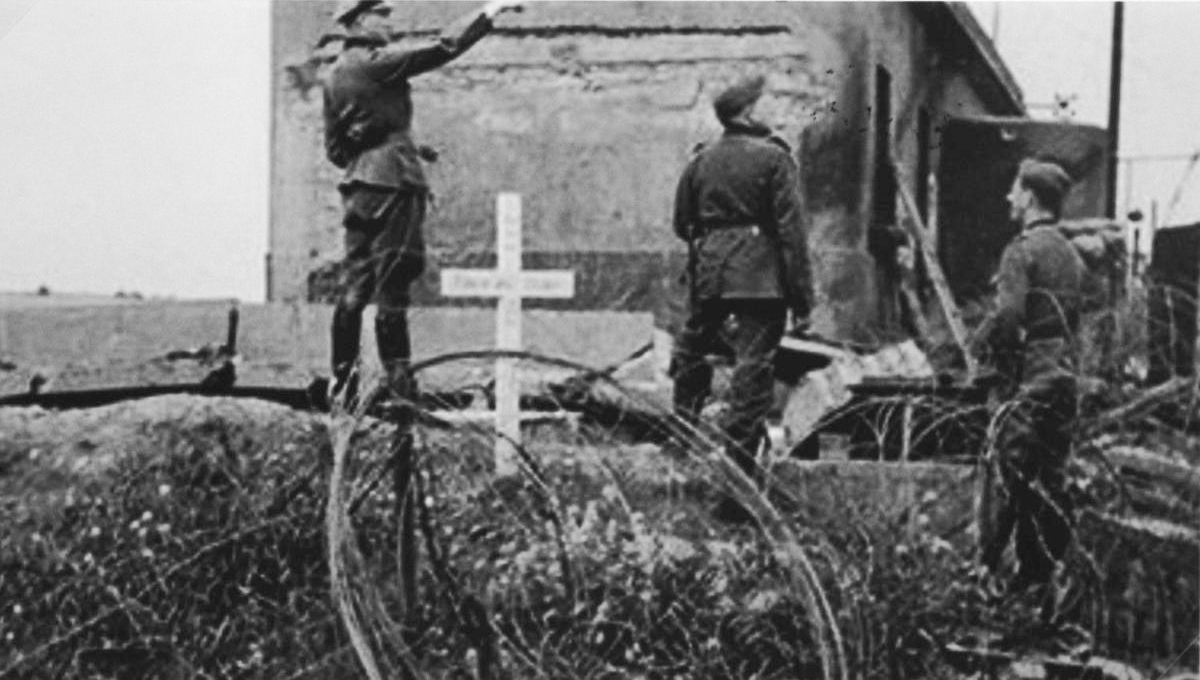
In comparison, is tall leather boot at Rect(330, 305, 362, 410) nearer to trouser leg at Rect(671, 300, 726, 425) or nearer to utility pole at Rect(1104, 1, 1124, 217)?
trouser leg at Rect(671, 300, 726, 425)

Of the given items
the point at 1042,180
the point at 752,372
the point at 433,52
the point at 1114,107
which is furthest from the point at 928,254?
the point at 433,52

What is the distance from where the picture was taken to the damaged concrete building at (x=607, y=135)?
10.5 m

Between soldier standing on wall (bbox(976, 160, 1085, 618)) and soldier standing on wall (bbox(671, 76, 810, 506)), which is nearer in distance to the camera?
soldier standing on wall (bbox(976, 160, 1085, 618))

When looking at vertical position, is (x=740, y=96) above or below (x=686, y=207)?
above

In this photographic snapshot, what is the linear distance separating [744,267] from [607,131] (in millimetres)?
3300

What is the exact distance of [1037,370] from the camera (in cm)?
714

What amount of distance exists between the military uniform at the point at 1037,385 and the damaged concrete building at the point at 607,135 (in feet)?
9.91

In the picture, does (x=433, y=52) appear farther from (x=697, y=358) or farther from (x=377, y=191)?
(x=697, y=358)

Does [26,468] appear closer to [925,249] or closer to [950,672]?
[950,672]

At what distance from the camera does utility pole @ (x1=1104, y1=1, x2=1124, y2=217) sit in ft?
37.5

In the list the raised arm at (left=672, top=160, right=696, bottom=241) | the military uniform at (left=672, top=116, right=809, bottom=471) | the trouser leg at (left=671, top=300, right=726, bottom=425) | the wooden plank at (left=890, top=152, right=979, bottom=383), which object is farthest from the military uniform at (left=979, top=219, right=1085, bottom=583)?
the wooden plank at (left=890, top=152, right=979, bottom=383)

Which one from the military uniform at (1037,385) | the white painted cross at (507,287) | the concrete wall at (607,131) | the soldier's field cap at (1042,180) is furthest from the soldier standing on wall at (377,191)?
the concrete wall at (607,131)

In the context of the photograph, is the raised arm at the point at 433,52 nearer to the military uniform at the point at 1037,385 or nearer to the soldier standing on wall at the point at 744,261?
the soldier standing on wall at the point at 744,261

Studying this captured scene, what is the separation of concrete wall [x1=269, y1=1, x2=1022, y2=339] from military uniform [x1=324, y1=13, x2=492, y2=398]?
89.7 inches
